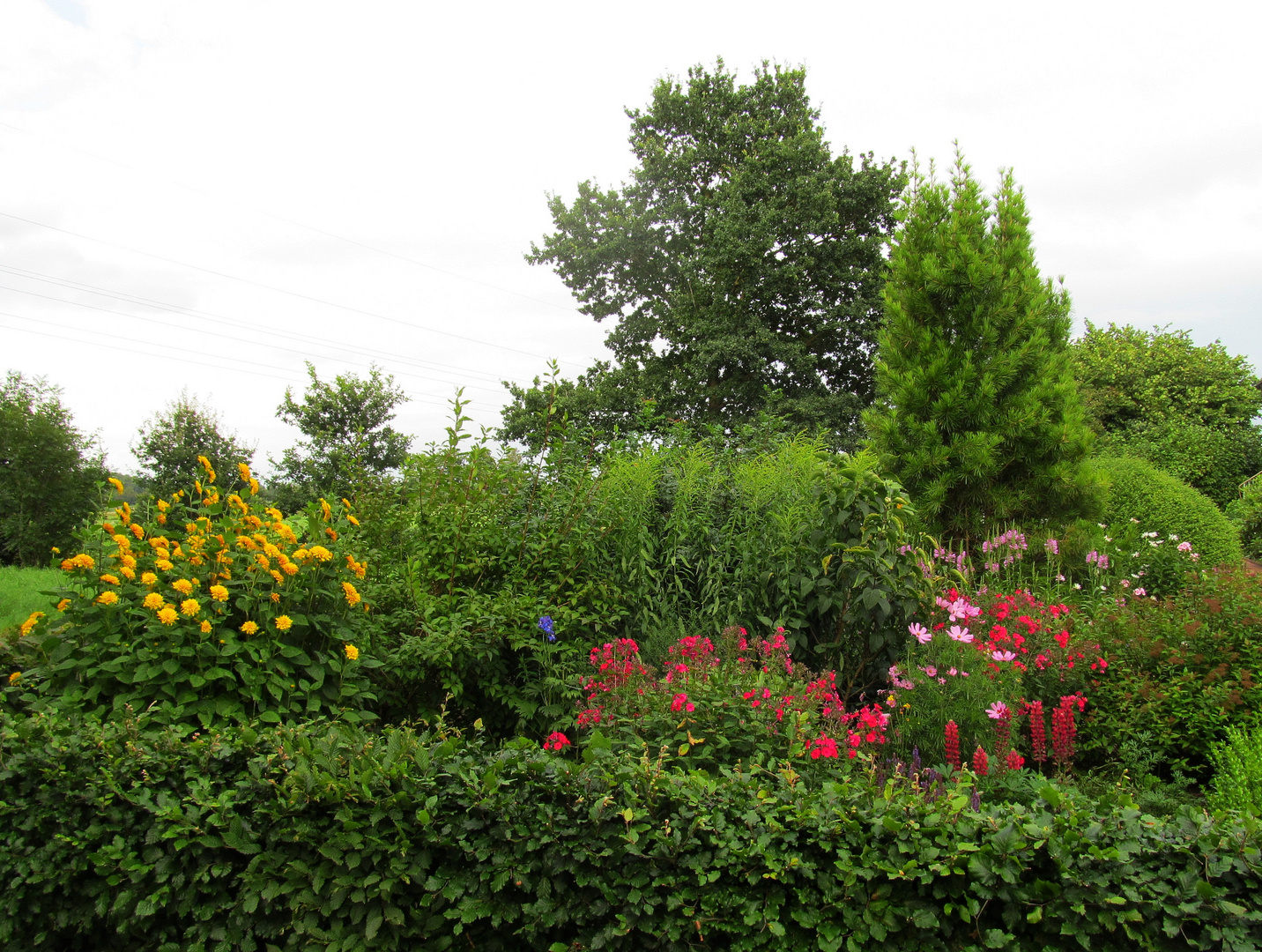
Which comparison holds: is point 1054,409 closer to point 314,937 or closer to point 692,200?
point 314,937

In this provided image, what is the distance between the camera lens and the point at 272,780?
2.24m

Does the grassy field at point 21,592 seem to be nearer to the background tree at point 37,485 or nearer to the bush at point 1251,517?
the background tree at point 37,485

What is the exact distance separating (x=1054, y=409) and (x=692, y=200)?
13039 millimetres

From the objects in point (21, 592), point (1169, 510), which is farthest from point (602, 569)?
point (21, 592)

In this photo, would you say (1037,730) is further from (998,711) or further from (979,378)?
(979,378)

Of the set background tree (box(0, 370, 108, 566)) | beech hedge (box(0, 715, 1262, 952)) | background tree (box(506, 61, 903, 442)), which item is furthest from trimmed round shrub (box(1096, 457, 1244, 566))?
background tree (box(0, 370, 108, 566))

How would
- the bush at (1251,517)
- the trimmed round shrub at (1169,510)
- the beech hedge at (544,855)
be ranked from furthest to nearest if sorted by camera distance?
the bush at (1251,517) < the trimmed round shrub at (1169,510) < the beech hedge at (544,855)

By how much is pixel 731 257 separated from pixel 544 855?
15.7m

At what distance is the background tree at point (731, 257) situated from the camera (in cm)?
1662

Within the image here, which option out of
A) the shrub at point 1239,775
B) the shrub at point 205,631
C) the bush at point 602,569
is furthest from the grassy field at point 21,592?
the shrub at point 1239,775

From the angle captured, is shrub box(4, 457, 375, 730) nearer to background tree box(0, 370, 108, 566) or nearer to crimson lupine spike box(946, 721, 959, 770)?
crimson lupine spike box(946, 721, 959, 770)

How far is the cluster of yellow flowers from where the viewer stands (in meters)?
2.80

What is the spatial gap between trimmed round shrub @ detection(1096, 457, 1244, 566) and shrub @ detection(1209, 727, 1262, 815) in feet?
16.9

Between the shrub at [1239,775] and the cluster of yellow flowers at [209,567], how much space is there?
11.4ft
